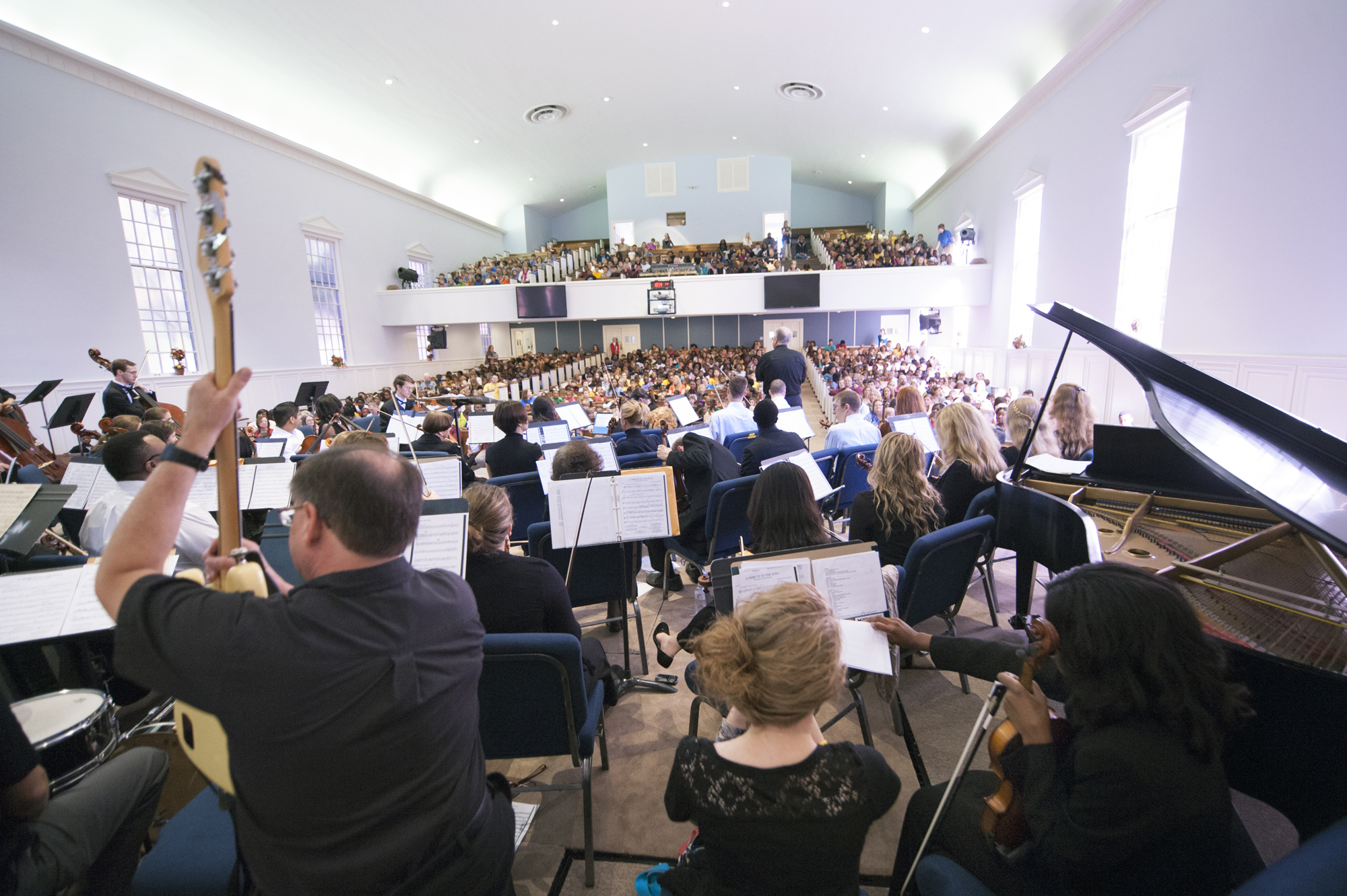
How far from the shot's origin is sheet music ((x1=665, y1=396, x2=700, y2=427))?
736 centimetres

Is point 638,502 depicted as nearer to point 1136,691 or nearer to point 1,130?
point 1136,691

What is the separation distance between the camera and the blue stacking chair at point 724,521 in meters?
3.67

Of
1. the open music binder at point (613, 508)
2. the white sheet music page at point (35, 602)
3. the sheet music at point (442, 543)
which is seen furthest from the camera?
the open music binder at point (613, 508)

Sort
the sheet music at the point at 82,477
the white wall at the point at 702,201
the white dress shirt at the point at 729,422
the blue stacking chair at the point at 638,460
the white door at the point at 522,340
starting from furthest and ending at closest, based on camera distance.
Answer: the white door at the point at 522,340, the white wall at the point at 702,201, the white dress shirt at the point at 729,422, the blue stacking chair at the point at 638,460, the sheet music at the point at 82,477

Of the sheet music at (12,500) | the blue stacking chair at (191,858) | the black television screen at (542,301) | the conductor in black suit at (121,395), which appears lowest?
the blue stacking chair at (191,858)

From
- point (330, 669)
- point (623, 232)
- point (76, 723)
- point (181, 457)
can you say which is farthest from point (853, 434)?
point (623, 232)

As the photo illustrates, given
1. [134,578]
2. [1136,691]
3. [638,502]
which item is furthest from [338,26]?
[1136,691]

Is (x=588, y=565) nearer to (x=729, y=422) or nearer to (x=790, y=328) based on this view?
(x=729, y=422)

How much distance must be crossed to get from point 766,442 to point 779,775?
3178mm

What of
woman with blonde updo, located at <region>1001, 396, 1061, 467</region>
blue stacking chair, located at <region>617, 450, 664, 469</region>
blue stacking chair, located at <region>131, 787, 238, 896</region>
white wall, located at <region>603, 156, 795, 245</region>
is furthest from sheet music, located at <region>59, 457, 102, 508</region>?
white wall, located at <region>603, 156, 795, 245</region>

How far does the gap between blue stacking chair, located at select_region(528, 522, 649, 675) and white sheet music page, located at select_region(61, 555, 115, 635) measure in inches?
67.7

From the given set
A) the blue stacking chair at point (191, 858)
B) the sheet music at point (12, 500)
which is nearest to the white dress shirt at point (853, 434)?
the blue stacking chair at point (191, 858)

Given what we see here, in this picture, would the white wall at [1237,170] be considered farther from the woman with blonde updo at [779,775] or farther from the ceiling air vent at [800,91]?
the woman with blonde updo at [779,775]

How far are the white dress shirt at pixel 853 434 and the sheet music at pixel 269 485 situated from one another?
4250 mm
